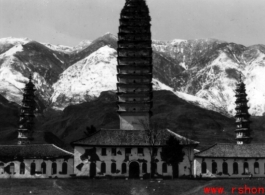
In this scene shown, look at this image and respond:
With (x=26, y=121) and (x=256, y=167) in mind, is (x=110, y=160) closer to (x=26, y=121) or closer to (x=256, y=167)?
(x=256, y=167)

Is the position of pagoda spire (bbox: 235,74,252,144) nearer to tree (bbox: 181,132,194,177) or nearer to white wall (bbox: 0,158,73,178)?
tree (bbox: 181,132,194,177)

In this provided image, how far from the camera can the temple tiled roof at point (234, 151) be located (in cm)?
8138

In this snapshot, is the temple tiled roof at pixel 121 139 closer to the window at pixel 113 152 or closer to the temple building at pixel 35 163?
the window at pixel 113 152

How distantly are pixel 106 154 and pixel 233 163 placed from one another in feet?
69.7

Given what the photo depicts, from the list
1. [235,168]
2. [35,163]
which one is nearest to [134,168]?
[35,163]

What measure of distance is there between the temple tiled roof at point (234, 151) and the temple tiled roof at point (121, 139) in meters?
3.57

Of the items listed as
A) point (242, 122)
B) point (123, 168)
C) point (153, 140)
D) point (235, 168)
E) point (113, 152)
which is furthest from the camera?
point (242, 122)

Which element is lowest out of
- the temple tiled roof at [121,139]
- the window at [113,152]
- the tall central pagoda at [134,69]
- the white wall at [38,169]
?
the white wall at [38,169]

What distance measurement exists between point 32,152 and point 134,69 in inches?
1214

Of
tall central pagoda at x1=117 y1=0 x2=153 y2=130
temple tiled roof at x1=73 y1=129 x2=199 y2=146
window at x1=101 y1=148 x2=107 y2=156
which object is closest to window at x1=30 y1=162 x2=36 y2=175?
temple tiled roof at x1=73 y1=129 x2=199 y2=146

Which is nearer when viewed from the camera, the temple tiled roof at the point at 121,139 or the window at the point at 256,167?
the temple tiled roof at the point at 121,139

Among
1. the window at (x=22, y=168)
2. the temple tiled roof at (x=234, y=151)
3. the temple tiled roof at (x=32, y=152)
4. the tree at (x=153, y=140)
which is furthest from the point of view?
the temple tiled roof at (x=234, y=151)

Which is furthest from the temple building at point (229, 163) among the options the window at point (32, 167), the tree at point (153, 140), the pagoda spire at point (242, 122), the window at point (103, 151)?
the window at point (32, 167)

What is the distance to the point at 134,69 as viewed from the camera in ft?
334
